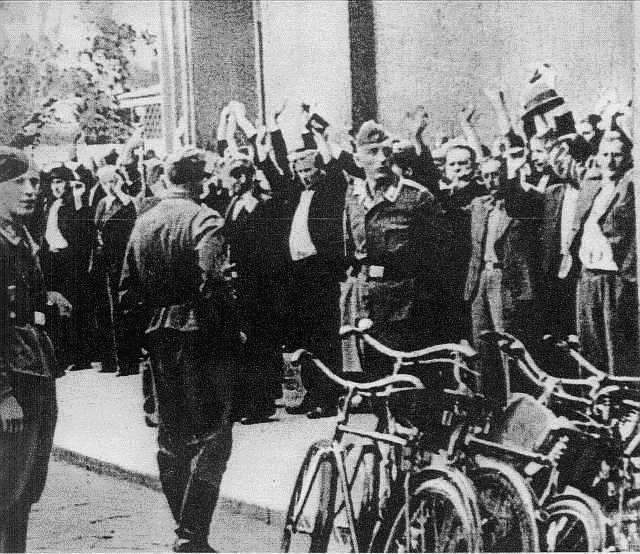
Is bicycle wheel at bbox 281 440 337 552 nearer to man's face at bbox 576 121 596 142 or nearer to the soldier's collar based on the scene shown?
the soldier's collar

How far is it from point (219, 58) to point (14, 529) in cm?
281

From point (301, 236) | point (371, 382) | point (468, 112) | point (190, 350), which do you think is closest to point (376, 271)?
point (301, 236)

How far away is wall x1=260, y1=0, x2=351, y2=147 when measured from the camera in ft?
14.5

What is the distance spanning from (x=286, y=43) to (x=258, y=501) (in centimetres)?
248

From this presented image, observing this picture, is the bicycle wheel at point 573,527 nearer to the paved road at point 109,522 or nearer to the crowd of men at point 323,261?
the crowd of men at point 323,261

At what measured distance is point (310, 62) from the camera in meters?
4.47

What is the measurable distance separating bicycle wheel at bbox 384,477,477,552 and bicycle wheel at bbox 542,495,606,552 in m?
0.44

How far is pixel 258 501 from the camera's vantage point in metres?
4.31

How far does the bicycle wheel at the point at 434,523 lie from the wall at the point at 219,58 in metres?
2.20

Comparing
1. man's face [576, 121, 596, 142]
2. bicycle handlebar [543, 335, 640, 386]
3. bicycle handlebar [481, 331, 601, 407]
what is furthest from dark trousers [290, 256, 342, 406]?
man's face [576, 121, 596, 142]

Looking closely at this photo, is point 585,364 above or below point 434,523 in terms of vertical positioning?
above

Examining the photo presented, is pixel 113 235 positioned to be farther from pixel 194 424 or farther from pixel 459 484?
pixel 459 484

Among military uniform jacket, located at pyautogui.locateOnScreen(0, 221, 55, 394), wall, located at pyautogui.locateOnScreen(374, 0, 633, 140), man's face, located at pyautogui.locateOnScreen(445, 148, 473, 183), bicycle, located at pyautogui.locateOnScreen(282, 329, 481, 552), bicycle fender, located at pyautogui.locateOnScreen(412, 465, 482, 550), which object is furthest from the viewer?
military uniform jacket, located at pyautogui.locateOnScreen(0, 221, 55, 394)

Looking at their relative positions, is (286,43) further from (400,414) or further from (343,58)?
(400,414)
